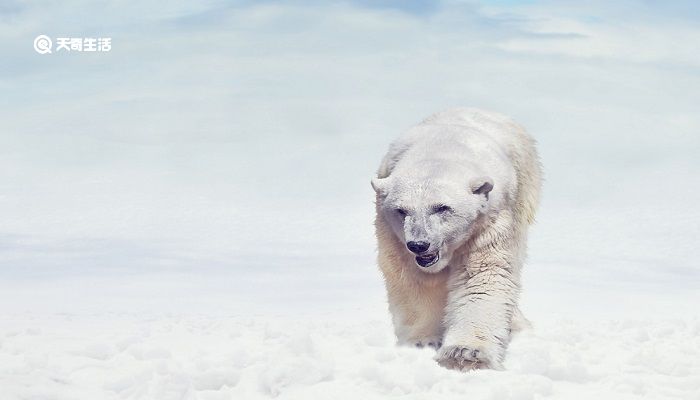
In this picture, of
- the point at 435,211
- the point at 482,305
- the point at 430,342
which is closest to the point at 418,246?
the point at 435,211

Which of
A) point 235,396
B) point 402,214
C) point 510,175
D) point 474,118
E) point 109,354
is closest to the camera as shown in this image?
point 235,396

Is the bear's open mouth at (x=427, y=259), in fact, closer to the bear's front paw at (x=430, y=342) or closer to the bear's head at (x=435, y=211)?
the bear's head at (x=435, y=211)

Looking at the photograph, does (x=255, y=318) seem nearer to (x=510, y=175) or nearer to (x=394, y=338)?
(x=394, y=338)

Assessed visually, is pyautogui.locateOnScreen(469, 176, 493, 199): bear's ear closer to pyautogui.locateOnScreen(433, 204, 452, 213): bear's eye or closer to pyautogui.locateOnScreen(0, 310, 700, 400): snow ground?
pyautogui.locateOnScreen(433, 204, 452, 213): bear's eye

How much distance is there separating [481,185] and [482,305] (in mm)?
1164

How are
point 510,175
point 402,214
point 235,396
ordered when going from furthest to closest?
1. point 510,175
2. point 402,214
3. point 235,396

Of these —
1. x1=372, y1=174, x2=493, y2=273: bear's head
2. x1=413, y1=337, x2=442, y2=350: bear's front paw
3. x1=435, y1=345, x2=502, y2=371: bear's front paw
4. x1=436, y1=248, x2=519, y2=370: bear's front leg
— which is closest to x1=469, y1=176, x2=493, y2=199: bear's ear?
x1=372, y1=174, x2=493, y2=273: bear's head

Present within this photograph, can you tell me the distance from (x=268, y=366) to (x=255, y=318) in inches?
169

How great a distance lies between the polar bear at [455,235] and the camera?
10016 millimetres

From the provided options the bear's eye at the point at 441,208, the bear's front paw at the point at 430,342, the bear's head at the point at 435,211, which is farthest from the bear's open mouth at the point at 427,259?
the bear's front paw at the point at 430,342

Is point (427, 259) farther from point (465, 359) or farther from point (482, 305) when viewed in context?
point (465, 359)

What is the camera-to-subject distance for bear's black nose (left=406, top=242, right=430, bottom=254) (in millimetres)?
9820

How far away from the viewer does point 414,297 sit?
11.0 metres

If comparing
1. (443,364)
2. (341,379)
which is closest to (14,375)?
(341,379)
